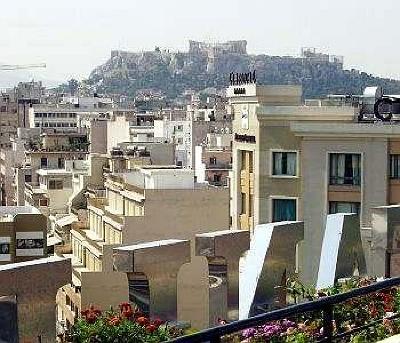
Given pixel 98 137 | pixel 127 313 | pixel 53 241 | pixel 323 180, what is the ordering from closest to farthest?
pixel 127 313 < pixel 323 180 < pixel 53 241 < pixel 98 137

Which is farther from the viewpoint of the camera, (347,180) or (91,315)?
(347,180)

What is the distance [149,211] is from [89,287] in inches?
571

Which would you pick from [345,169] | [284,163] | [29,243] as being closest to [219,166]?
[284,163]

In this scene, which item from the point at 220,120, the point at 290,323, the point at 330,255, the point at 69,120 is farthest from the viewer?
→ the point at 69,120

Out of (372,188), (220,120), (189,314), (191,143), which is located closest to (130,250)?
(189,314)

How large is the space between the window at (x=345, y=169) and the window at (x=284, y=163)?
129 centimetres

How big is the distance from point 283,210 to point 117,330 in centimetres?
1962

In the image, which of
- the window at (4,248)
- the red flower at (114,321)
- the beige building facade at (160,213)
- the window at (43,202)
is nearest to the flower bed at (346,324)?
the red flower at (114,321)

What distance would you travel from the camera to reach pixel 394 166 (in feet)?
89.9

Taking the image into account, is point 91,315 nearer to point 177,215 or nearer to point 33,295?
point 33,295

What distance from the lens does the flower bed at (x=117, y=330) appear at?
9281mm

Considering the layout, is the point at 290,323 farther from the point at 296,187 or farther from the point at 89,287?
the point at 296,187

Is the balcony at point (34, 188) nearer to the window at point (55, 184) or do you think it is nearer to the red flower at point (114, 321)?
the window at point (55, 184)

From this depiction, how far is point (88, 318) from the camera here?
954cm
